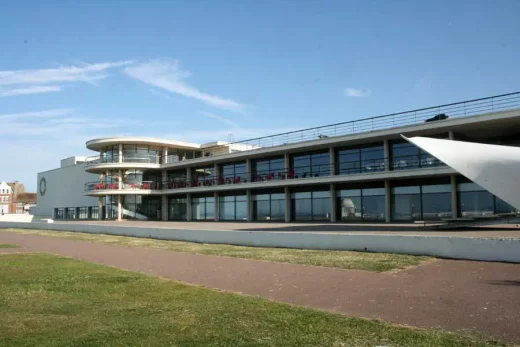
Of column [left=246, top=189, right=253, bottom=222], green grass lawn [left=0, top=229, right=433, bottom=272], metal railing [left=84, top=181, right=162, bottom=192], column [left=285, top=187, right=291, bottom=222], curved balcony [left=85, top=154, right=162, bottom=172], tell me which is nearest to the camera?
green grass lawn [left=0, top=229, right=433, bottom=272]

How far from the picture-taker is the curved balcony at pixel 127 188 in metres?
48.2

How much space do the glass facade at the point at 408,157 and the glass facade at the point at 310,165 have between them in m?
5.68

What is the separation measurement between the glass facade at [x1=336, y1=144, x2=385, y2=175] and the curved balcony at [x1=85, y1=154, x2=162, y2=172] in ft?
74.0

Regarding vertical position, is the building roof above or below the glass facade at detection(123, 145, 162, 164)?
below

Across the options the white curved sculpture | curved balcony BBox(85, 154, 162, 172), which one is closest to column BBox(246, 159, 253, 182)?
curved balcony BBox(85, 154, 162, 172)

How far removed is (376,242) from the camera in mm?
15484

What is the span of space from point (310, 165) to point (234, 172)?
374 inches

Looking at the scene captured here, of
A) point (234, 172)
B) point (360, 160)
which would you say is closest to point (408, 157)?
point (360, 160)

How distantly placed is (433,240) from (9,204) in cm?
13320

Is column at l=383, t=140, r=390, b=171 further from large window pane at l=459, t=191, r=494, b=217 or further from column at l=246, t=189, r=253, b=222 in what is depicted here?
column at l=246, t=189, r=253, b=222

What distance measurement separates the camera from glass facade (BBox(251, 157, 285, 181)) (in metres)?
39.3

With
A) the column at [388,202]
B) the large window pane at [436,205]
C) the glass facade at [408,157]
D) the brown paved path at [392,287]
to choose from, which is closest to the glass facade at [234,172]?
the column at [388,202]

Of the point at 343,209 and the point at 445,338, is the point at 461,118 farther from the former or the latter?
the point at 445,338

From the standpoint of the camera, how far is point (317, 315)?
7.31 meters
